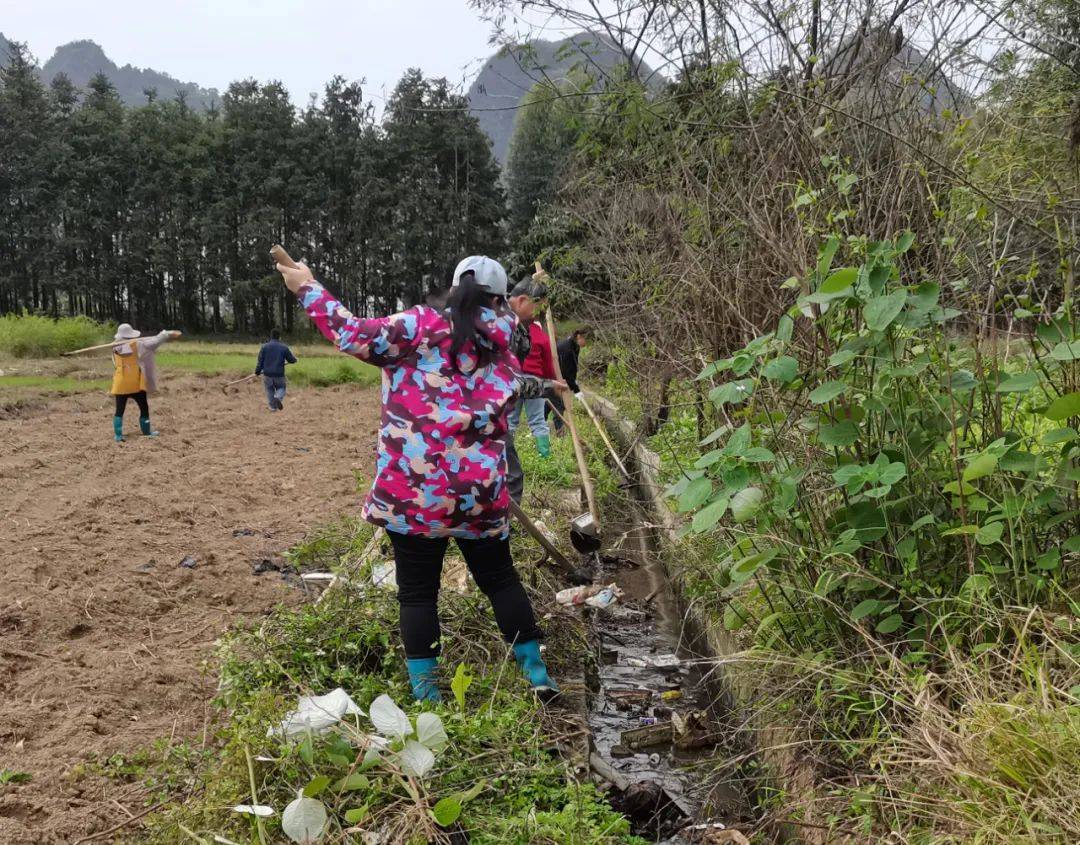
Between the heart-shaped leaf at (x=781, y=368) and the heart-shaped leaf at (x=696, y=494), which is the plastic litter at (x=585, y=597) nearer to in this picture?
the heart-shaped leaf at (x=696, y=494)

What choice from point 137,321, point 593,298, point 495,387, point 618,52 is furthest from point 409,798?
point 137,321

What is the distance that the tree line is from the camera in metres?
45.1

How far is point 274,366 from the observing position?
14.3 m

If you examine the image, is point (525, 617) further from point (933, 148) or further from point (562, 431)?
point (562, 431)

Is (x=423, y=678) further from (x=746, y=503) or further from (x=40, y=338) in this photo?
(x=40, y=338)

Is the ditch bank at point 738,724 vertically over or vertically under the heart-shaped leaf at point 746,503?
under

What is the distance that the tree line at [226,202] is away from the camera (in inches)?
1774

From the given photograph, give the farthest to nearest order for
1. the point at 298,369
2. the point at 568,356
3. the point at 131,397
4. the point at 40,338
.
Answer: the point at 40,338 < the point at 298,369 < the point at 131,397 < the point at 568,356

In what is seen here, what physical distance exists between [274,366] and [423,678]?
11974 mm

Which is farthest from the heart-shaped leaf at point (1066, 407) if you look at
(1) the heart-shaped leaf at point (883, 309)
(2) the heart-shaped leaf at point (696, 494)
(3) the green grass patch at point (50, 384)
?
(3) the green grass patch at point (50, 384)

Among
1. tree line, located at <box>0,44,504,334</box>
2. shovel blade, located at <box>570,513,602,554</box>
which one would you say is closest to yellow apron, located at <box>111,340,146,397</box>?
shovel blade, located at <box>570,513,602,554</box>

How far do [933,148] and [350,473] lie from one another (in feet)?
20.7

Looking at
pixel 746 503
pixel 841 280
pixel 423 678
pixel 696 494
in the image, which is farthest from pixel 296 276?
pixel 841 280

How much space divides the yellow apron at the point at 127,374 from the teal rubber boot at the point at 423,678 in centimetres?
881
